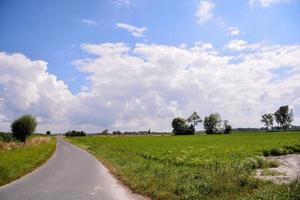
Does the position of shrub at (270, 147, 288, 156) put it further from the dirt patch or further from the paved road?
the paved road

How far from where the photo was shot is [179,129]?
546 feet

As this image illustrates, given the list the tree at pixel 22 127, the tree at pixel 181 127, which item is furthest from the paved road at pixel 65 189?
the tree at pixel 181 127

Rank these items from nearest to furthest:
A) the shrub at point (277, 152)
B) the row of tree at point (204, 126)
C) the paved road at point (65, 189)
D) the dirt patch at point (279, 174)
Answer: the paved road at point (65, 189), the dirt patch at point (279, 174), the shrub at point (277, 152), the row of tree at point (204, 126)

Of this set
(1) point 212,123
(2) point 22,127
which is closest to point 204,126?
(1) point 212,123

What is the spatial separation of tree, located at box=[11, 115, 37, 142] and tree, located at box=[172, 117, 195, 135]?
9745cm

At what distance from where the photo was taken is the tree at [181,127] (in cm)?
16400

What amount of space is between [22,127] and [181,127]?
10117cm

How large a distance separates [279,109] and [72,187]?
17077 centimetres

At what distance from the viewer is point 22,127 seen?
2940 inches

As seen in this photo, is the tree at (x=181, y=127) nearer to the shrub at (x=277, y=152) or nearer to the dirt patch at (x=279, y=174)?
the shrub at (x=277, y=152)

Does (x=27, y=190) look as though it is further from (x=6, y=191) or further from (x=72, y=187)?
(x=72, y=187)

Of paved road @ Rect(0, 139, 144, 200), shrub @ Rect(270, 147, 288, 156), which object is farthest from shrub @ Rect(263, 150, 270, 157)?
paved road @ Rect(0, 139, 144, 200)

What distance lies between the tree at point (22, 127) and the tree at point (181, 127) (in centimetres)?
9745

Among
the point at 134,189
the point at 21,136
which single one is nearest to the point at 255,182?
the point at 134,189
